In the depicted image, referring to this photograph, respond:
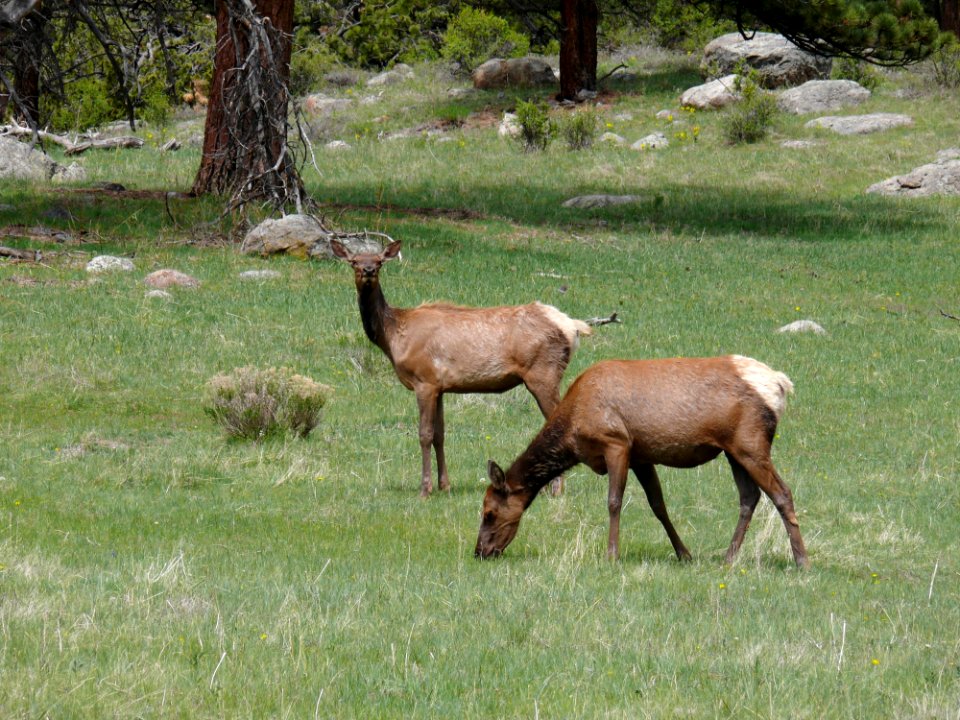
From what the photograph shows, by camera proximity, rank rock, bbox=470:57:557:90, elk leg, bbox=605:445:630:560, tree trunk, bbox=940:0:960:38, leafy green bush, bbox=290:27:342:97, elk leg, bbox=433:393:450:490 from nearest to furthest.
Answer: elk leg, bbox=605:445:630:560, elk leg, bbox=433:393:450:490, tree trunk, bbox=940:0:960:38, rock, bbox=470:57:557:90, leafy green bush, bbox=290:27:342:97

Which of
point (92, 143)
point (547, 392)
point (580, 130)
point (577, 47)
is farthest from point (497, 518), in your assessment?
point (577, 47)

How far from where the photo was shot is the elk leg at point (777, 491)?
905 cm

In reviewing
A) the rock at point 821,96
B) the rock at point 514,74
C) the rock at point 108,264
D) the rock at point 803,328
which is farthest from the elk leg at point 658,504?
the rock at point 514,74

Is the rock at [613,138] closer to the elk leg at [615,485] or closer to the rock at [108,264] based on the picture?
the rock at [108,264]

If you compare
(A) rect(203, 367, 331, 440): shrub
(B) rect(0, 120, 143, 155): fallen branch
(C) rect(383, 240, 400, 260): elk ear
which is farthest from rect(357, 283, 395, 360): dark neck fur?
(B) rect(0, 120, 143, 155): fallen branch

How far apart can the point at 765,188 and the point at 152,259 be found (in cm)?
1529

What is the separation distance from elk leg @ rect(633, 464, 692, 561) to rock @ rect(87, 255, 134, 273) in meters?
13.5

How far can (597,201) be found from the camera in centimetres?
3016

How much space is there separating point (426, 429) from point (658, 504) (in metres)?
2.90

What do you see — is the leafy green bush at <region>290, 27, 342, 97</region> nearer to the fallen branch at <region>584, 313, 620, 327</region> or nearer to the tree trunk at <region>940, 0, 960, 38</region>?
the tree trunk at <region>940, 0, 960, 38</region>

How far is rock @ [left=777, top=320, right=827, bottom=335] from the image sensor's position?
1983cm

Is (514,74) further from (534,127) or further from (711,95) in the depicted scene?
(534,127)

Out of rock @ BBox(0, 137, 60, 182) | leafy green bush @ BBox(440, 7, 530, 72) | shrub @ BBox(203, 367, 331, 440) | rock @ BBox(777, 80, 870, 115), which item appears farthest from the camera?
leafy green bush @ BBox(440, 7, 530, 72)

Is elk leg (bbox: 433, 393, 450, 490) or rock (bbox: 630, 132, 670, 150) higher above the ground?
elk leg (bbox: 433, 393, 450, 490)
